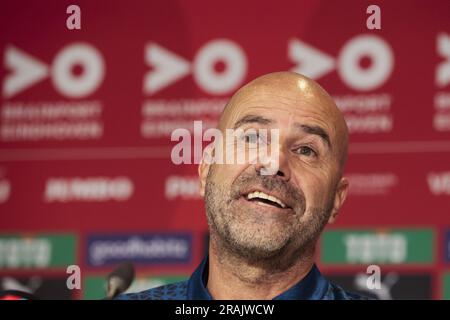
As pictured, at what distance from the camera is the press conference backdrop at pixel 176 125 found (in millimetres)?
2887

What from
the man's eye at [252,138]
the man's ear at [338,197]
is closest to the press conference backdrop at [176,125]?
the man's ear at [338,197]

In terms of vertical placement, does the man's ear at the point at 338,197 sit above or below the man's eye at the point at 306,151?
below

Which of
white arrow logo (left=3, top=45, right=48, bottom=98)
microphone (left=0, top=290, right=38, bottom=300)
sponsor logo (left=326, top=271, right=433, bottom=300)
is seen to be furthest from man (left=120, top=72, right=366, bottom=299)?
white arrow logo (left=3, top=45, right=48, bottom=98)

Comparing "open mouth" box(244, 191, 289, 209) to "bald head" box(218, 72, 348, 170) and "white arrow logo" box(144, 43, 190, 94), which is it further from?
A: "white arrow logo" box(144, 43, 190, 94)

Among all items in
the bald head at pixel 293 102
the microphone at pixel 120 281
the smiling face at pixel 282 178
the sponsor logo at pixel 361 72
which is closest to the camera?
the smiling face at pixel 282 178

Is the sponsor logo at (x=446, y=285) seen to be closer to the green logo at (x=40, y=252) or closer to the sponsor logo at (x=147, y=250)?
the sponsor logo at (x=147, y=250)

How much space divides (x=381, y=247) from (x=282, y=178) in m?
1.37

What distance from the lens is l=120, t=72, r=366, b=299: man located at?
1.56m

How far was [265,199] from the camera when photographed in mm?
1569

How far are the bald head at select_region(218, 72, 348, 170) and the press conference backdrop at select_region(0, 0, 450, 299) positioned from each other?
1194 millimetres

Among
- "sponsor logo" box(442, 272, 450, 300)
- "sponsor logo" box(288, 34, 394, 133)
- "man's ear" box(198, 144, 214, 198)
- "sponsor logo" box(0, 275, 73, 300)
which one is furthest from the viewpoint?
"sponsor logo" box(0, 275, 73, 300)

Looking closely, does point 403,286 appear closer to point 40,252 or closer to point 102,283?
point 102,283

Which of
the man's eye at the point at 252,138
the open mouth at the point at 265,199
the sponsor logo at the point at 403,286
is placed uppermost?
the man's eye at the point at 252,138
